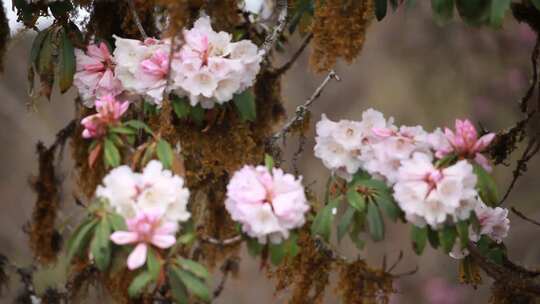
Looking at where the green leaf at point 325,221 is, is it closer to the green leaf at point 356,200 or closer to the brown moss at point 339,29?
the green leaf at point 356,200

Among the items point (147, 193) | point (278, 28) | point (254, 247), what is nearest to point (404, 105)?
point (278, 28)

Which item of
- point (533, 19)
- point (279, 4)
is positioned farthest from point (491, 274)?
point (279, 4)

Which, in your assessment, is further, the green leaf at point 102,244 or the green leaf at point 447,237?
the green leaf at point 447,237

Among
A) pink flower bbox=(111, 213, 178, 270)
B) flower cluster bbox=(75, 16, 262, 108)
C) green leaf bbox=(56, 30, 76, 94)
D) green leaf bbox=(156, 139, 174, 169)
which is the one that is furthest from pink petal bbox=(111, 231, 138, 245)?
green leaf bbox=(56, 30, 76, 94)

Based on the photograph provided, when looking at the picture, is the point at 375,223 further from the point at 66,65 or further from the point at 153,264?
the point at 66,65

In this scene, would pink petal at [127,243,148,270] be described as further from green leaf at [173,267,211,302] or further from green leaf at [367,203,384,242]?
green leaf at [367,203,384,242]

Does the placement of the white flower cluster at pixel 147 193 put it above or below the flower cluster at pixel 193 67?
below

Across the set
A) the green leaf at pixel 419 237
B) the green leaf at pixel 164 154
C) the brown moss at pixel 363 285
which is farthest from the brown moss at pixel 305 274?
the green leaf at pixel 164 154
